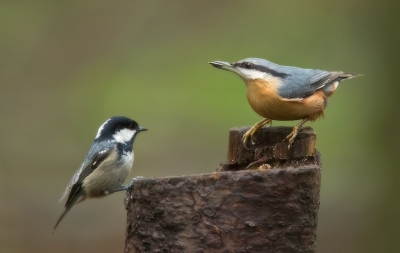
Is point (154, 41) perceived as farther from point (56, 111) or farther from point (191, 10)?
point (56, 111)

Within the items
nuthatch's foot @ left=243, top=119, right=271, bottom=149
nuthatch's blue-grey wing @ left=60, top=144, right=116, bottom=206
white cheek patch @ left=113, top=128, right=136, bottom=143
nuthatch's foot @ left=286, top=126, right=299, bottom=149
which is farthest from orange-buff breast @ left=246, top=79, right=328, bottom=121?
nuthatch's blue-grey wing @ left=60, top=144, right=116, bottom=206

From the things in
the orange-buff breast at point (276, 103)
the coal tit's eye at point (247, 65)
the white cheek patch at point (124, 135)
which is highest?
the coal tit's eye at point (247, 65)

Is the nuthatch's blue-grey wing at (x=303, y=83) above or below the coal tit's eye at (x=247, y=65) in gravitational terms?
below

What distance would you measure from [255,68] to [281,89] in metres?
0.27

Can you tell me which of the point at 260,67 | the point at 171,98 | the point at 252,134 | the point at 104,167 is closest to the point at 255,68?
the point at 260,67

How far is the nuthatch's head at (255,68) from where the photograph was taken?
16.8ft

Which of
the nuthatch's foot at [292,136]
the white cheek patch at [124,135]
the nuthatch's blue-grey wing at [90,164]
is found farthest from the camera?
the white cheek patch at [124,135]

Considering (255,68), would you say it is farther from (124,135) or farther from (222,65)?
(124,135)

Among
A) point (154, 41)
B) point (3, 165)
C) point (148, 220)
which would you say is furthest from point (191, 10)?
point (148, 220)

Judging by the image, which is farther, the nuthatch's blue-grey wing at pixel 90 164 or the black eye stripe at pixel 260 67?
the nuthatch's blue-grey wing at pixel 90 164

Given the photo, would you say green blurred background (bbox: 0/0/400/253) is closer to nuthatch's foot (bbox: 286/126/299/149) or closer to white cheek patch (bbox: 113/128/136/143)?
white cheek patch (bbox: 113/128/136/143)

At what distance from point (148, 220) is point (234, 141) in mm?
1246

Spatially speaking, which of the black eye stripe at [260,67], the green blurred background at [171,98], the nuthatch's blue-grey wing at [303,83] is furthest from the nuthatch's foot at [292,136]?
the green blurred background at [171,98]

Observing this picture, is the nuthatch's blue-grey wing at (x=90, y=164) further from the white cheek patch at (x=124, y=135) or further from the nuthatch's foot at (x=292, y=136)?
the nuthatch's foot at (x=292, y=136)
